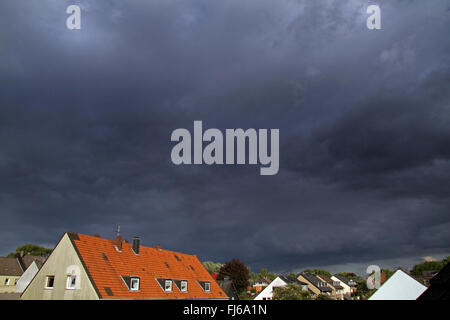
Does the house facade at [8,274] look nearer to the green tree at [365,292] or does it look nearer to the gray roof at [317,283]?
the green tree at [365,292]

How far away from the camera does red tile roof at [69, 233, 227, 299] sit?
3741 centimetres

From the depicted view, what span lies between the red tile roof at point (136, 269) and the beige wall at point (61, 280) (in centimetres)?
63

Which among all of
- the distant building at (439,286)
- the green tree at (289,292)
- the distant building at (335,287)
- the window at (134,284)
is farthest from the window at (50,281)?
the distant building at (335,287)

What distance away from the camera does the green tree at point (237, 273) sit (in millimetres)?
102188

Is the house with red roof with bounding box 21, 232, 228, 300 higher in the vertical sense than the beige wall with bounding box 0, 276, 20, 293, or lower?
higher

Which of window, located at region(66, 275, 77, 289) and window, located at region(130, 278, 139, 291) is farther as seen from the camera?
window, located at region(130, 278, 139, 291)

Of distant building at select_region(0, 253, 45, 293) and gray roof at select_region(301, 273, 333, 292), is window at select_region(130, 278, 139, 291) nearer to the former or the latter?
distant building at select_region(0, 253, 45, 293)

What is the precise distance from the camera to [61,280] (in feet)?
120

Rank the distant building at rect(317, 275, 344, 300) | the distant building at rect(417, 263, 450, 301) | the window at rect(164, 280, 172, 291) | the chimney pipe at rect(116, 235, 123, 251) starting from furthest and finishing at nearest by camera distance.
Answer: the distant building at rect(317, 275, 344, 300) < the window at rect(164, 280, 172, 291) < the chimney pipe at rect(116, 235, 123, 251) < the distant building at rect(417, 263, 450, 301)

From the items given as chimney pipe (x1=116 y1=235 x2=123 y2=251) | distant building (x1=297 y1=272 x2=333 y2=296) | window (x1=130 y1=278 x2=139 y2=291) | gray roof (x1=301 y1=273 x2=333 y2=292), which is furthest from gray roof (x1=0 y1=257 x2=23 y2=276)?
gray roof (x1=301 y1=273 x2=333 y2=292)

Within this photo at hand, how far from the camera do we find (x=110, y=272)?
3881 centimetres
